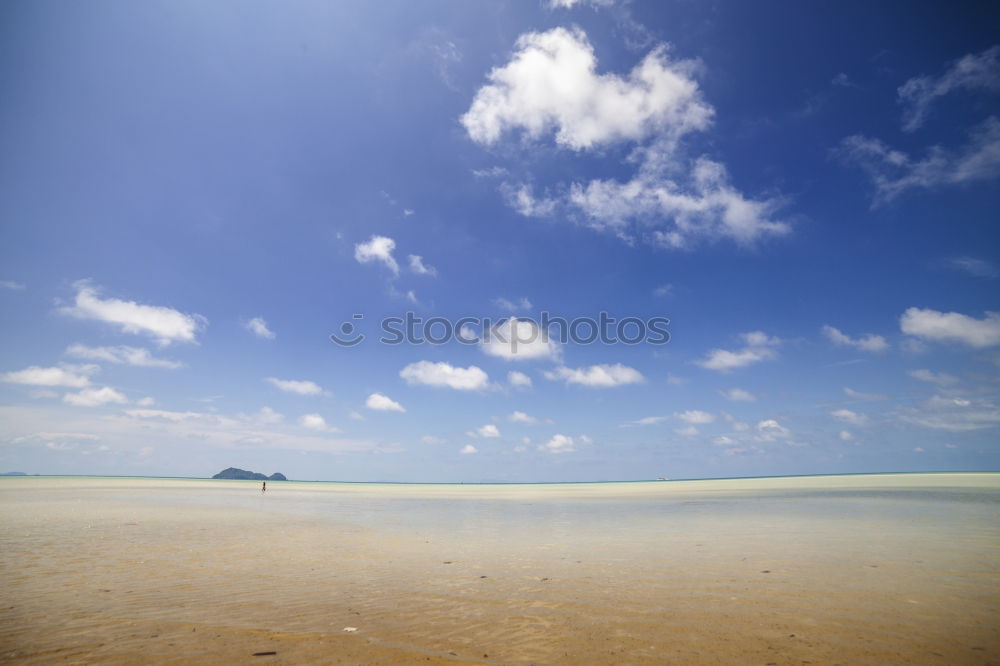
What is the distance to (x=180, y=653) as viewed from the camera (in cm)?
695

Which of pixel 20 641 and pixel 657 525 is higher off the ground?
pixel 20 641

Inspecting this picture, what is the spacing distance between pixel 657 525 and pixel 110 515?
35965 mm

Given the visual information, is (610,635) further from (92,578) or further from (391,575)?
(92,578)

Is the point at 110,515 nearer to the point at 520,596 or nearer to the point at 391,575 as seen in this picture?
the point at 391,575

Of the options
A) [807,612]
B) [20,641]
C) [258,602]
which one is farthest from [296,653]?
[807,612]

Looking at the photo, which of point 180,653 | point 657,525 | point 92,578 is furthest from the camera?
point 657,525

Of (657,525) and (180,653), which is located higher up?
(180,653)

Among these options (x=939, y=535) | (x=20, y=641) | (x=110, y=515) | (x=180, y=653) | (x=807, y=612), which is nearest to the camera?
(x=180, y=653)

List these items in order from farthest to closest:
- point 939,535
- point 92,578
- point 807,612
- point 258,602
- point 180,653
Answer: point 939,535, point 92,578, point 258,602, point 807,612, point 180,653

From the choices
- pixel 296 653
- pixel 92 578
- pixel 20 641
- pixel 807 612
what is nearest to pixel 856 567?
pixel 807 612

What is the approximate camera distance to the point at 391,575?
1273 cm

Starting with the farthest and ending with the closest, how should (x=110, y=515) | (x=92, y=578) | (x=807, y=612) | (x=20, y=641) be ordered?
(x=110, y=515) → (x=92, y=578) → (x=807, y=612) → (x=20, y=641)

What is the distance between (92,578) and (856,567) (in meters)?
21.5

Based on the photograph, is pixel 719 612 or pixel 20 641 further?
pixel 719 612
